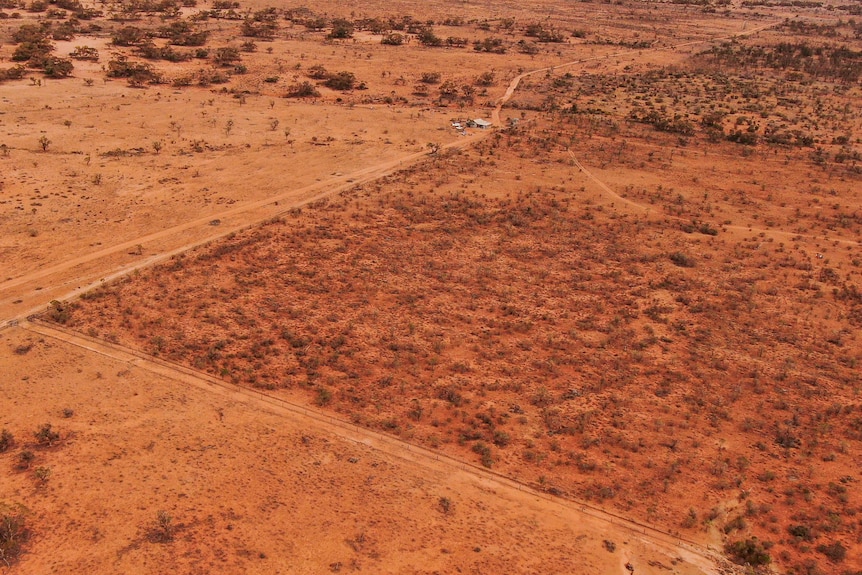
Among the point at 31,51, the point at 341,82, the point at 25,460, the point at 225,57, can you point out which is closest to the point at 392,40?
Result: the point at 341,82

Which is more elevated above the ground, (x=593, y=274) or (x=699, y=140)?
(x=699, y=140)

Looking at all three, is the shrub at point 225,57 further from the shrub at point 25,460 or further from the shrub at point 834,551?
the shrub at point 834,551

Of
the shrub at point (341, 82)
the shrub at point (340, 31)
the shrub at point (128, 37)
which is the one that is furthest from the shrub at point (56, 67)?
the shrub at point (340, 31)

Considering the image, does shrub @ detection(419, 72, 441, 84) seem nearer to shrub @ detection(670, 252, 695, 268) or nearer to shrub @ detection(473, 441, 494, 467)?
shrub @ detection(670, 252, 695, 268)

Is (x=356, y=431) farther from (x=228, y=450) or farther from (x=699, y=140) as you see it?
(x=699, y=140)

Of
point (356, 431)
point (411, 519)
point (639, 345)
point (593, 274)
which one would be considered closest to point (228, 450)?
point (356, 431)

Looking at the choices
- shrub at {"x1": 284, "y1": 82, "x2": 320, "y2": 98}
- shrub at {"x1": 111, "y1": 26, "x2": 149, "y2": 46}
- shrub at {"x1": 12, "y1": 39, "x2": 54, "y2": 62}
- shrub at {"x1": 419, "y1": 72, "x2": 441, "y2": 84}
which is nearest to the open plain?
shrub at {"x1": 284, "y1": 82, "x2": 320, "y2": 98}
